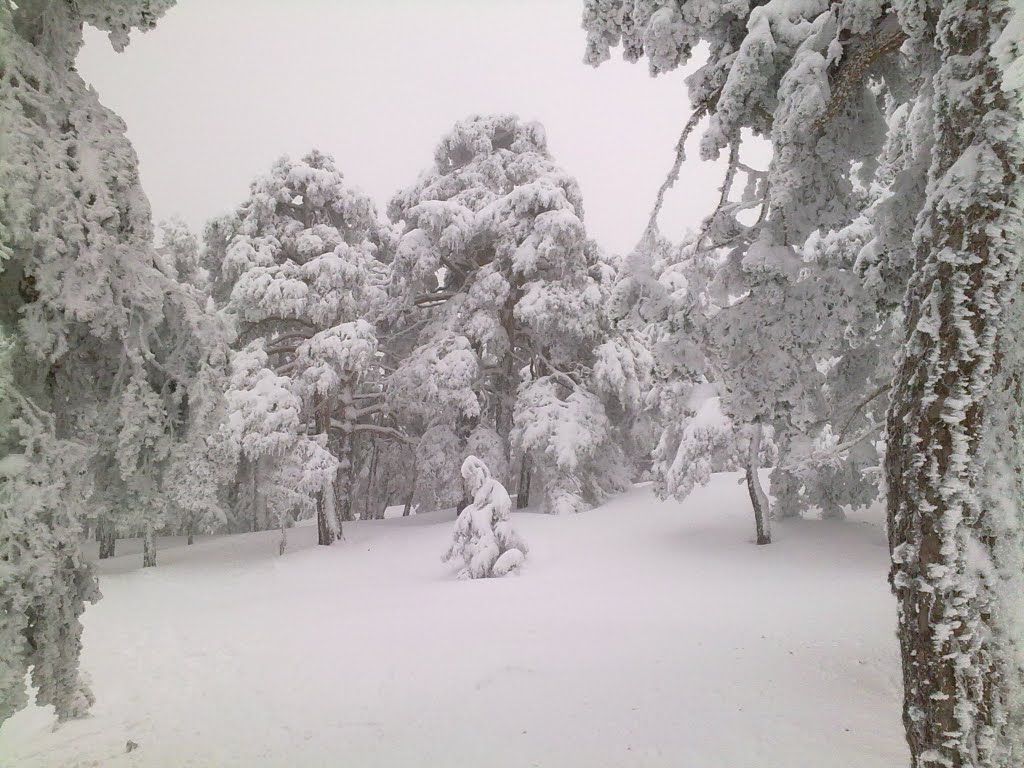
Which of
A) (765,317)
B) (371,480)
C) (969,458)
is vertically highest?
(765,317)

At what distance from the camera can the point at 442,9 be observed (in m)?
Result: 7.31

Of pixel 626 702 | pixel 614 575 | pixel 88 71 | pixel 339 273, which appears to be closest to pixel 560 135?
pixel 339 273

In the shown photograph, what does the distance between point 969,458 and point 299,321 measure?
14.4 metres

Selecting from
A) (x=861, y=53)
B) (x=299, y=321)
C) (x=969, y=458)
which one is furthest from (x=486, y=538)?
(x=861, y=53)

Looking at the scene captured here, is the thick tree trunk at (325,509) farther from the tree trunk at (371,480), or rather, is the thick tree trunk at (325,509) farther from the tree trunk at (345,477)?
the tree trunk at (371,480)

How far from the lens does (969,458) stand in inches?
111

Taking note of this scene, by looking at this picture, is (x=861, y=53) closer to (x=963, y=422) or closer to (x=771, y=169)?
(x=771, y=169)

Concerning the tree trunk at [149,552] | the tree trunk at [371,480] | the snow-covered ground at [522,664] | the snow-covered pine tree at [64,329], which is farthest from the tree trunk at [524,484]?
the snow-covered pine tree at [64,329]

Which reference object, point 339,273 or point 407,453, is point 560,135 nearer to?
point 339,273

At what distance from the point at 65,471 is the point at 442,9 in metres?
6.94

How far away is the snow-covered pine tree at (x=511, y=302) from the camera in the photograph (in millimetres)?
14141

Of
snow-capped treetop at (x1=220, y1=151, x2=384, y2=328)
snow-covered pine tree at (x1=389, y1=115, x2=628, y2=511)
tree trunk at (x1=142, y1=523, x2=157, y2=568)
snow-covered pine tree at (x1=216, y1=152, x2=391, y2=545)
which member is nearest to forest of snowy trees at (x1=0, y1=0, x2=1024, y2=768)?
snow-covered pine tree at (x1=389, y1=115, x2=628, y2=511)

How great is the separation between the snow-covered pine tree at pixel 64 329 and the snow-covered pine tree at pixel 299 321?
29.6 feet

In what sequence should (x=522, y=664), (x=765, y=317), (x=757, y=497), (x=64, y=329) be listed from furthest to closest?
1. (x=757, y=497)
2. (x=522, y=664)
3. (x=765, y=317)
4. (x=64, y=329)
